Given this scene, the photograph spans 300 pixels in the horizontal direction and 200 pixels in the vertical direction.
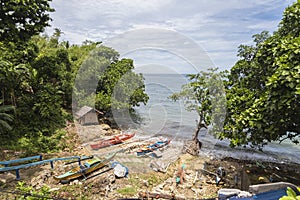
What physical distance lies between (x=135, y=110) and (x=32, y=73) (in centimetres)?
521

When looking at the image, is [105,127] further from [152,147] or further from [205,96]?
[205,96]

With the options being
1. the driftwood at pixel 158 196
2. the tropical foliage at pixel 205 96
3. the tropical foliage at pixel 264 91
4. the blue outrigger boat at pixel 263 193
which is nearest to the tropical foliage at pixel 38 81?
the tropical foliage at pixel 205 96

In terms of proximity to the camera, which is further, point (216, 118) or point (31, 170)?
point (216, 118)

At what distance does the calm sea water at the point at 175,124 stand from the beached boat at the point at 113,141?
723 millimetres

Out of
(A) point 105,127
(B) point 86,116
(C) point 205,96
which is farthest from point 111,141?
(C) point 205,96

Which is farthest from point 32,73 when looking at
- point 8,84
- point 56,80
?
point 56,80

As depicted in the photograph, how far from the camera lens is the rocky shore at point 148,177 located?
17.1 feet

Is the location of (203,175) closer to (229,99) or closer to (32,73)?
(229,99)

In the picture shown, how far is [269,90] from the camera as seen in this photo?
4105mm

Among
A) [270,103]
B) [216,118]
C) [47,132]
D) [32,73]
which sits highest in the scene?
[32,73]

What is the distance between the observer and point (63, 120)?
9961 mm

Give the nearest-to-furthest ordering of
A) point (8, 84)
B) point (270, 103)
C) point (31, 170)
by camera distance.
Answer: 1. point (270, 103)
2. point (31, 170)
3. point (8, 84)

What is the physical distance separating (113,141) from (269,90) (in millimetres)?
6727

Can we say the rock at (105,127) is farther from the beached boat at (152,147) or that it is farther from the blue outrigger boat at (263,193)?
the blue outrigger boat at (263,193)
